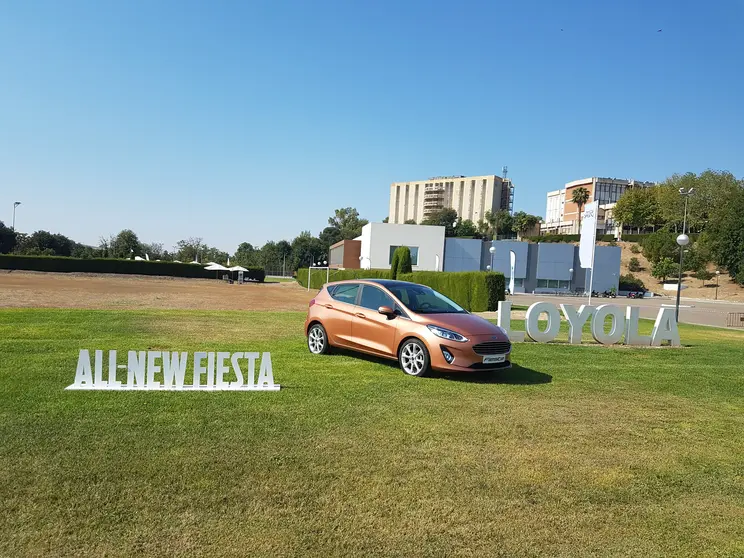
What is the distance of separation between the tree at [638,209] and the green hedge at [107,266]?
2943 inches

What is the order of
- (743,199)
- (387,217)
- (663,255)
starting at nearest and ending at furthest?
(743,199) → (663,255) → (387,217)

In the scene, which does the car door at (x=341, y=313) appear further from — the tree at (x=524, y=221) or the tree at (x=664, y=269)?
the tree at (x=524, y=221)

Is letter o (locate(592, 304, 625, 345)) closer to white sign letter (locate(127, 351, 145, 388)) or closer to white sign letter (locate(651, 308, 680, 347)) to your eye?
white sign letter (locate(651, 308, 680, 347))

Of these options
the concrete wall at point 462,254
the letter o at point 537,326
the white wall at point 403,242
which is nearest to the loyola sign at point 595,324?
the letter o at point 537,326

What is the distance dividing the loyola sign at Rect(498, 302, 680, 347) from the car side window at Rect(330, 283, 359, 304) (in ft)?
15.2

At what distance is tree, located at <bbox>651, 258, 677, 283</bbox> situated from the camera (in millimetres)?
82125

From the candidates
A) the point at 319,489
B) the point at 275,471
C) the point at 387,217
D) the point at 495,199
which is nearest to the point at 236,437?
the point at 275,471

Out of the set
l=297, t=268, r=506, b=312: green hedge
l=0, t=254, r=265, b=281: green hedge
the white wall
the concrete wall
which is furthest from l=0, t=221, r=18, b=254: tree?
l=297, t=268, r=506, b=312: green hedge

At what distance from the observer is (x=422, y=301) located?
31.2 feet

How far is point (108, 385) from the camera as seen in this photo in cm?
689

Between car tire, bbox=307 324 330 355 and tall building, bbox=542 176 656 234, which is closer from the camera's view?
car tire, bbox=307 324 330 355

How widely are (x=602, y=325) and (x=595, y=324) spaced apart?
9.2 inches

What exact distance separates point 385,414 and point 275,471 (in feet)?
6.74

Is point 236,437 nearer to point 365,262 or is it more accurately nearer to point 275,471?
point 275,471
